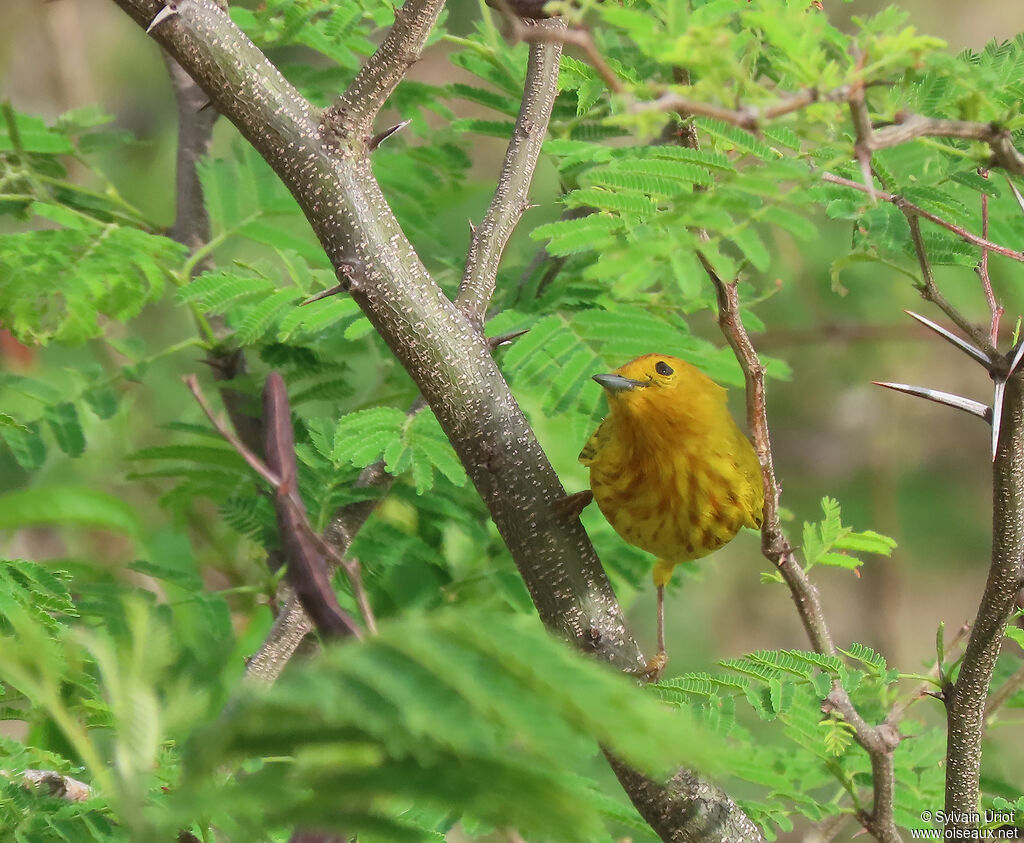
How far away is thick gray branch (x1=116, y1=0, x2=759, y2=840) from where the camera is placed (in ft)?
5.20

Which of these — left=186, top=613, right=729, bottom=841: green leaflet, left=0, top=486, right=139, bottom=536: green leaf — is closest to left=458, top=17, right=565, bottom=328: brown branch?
left=186, top=613, right=729, bottom=841: green leaflet

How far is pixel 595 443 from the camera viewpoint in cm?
268

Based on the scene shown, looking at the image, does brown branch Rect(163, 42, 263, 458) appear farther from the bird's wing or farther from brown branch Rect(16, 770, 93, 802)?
brown branch Rect(16, 770, 93, 802)

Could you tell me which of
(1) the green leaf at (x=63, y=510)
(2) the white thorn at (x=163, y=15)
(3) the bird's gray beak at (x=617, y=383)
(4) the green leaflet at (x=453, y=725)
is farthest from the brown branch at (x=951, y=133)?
(1) the green leaf at (x=63, y=510)

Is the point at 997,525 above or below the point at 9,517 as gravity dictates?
above

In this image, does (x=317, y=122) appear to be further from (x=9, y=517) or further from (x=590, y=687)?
(x=9, y=517)

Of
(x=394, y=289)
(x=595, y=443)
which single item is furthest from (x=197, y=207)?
(x=394, y=289)

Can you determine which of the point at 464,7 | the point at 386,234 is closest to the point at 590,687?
the point at 386,234

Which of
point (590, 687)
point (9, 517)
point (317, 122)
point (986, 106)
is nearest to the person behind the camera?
point (590, 687)

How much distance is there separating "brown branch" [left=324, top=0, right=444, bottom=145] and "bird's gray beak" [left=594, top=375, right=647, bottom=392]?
3.17 ft

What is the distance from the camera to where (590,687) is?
2.51ft

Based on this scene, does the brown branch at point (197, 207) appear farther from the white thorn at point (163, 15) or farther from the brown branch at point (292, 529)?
the brown branch at point (292, 529)

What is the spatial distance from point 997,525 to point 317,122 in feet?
3.93

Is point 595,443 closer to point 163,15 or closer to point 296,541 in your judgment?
point 163,15
